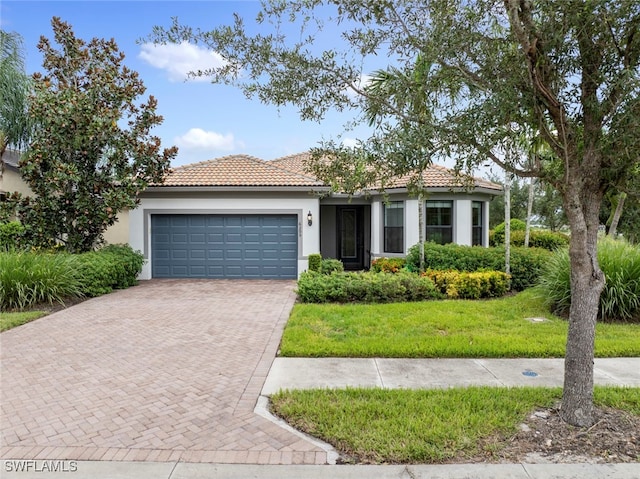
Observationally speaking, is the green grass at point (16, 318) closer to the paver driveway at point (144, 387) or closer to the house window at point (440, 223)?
the paver driveway at point (144, 387)

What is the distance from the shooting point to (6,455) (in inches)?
138

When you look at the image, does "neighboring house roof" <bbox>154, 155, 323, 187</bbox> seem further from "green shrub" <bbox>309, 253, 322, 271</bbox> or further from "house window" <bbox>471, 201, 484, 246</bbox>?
"house window" <bbox>471, 201, 484, 246</bbox>

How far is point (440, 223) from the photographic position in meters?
14.7

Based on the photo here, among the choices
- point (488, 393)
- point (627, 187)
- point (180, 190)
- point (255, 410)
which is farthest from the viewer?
point (180, 190)

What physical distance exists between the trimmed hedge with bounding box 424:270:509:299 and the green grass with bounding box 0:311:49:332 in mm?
9460

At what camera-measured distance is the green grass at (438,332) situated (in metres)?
6.22

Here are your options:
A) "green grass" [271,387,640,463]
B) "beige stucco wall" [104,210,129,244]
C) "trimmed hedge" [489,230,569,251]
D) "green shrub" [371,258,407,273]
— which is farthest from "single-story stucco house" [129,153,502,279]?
"green grass" [271,387,640,463]

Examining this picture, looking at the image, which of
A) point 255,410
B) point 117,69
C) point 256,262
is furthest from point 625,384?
point 117,69

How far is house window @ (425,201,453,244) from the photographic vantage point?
14.6 m

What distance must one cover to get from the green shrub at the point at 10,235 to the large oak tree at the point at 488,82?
10.8 m

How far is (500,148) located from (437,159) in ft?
2.27

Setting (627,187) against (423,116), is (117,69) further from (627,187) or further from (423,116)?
(627,187)

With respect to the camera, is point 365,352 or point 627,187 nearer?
point 627,187

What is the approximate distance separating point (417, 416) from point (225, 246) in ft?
38.4
